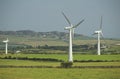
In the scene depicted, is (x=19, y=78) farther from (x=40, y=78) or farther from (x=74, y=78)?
(x=74, y=78)

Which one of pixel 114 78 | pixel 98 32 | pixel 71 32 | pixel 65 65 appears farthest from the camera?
pixel 98 32

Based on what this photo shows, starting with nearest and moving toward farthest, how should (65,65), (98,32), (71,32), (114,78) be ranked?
1. (114,78)
2. (65,65)
3. (71,32)
4. (98,32)

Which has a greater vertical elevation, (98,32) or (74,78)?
(98,32)

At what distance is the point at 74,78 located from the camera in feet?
140

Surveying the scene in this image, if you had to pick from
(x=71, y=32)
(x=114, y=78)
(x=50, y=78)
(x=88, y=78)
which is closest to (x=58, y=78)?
(x=50, y=78)

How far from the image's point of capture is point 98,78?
42.5m

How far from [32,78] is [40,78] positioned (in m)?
1.03

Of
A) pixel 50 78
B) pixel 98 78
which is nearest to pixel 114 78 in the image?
pixel 98 78

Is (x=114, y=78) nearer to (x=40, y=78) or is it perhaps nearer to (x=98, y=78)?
(x=98, y=78)

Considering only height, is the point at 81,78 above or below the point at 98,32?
below

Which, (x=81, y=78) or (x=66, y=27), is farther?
(x=66, y=27)

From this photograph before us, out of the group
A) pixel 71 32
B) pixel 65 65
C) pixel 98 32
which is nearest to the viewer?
pixel 65 65

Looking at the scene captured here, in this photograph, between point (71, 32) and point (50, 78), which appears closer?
point (50, 78)

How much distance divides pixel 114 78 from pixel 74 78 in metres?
5.10
